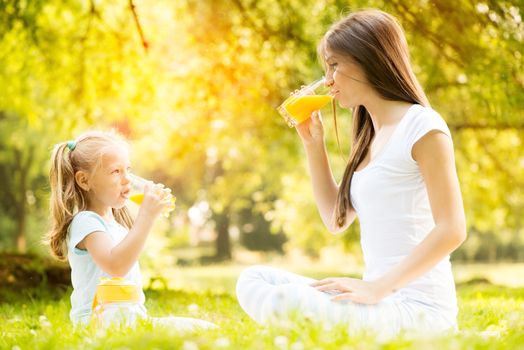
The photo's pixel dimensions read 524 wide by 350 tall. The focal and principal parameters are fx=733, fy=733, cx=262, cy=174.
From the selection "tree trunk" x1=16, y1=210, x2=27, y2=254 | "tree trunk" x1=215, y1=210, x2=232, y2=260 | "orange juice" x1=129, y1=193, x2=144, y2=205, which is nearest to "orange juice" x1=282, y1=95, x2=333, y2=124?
"orange juice" x1=129, y1=193, x2=144, y2=205

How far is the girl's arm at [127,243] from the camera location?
3.30 meters

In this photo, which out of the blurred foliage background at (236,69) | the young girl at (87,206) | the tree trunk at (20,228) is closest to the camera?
the young girl at (87,206)

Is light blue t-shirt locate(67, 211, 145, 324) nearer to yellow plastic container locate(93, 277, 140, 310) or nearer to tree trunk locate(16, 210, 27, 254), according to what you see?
yellow plastic container locate(93, 277, 140, 310)

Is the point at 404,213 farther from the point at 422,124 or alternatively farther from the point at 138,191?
the point at 138,191

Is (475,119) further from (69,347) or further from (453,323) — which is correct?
(69,347)

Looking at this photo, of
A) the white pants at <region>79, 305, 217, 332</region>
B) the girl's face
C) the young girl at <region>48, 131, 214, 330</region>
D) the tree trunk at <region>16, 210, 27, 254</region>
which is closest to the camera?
the white pants at <region>79, 305, 217, 332</region>

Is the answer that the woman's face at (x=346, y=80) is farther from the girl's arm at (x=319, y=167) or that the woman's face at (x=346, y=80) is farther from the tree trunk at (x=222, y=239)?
the tree trunk at (x=222, y=239)

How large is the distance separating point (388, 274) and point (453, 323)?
1.43ft

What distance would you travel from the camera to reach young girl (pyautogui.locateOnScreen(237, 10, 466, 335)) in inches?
110

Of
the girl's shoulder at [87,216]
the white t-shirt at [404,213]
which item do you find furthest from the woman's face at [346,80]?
the girl's shoulder at [87,216]

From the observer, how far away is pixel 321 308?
278cm

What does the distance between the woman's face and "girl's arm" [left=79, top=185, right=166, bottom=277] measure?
3.09 feet

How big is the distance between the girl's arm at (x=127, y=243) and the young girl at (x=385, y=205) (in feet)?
1.88

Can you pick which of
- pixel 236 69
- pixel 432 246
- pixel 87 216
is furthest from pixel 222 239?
pixel 432 246
